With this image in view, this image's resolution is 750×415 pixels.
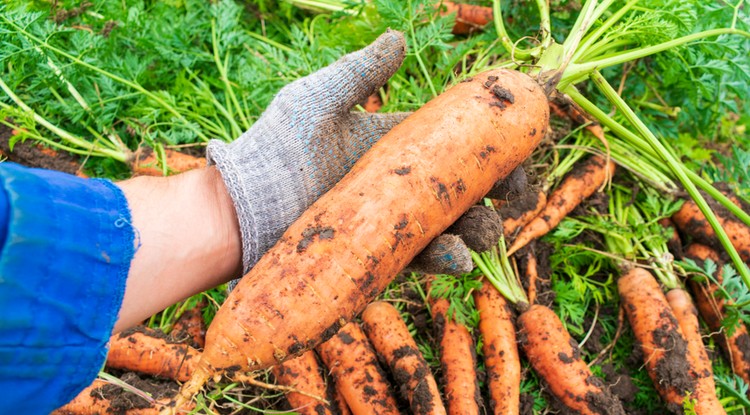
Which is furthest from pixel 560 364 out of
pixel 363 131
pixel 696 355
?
pixel 363 131

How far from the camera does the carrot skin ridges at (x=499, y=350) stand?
2.35 meters

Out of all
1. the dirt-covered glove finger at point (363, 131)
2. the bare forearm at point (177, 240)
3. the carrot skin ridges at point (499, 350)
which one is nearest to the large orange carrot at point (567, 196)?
the carrot skin ridges at point (499, 350)

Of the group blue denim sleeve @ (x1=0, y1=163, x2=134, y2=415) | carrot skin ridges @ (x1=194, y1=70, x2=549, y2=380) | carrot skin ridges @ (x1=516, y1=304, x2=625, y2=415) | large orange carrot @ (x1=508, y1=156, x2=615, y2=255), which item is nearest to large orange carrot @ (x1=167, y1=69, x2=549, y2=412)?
carrot skin ridges @ (x1=194, y1=70, x2=549, y2=380)

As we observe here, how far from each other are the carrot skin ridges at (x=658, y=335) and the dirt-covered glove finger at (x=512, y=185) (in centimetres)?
103

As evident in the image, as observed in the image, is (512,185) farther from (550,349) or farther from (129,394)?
(129,394)

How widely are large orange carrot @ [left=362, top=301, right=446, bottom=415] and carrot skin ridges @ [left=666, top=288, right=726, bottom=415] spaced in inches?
49.2

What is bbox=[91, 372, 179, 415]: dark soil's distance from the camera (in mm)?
2145

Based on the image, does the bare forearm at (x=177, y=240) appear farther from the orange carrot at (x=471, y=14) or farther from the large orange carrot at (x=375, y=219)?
the orange carrot at (x=471, y=14)

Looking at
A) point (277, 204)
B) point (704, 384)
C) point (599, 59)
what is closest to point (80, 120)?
point (277, 204)

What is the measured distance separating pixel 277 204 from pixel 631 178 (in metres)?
2.20

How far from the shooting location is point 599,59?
227 cm

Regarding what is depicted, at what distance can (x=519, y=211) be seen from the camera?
106 inches

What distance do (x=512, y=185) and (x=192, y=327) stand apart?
5.39 feet

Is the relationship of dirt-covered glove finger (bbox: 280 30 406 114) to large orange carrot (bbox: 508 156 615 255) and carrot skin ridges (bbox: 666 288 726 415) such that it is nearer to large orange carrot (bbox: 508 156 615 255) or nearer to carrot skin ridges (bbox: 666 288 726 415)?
large orange carrot (bbox: 508 156 615 255)
